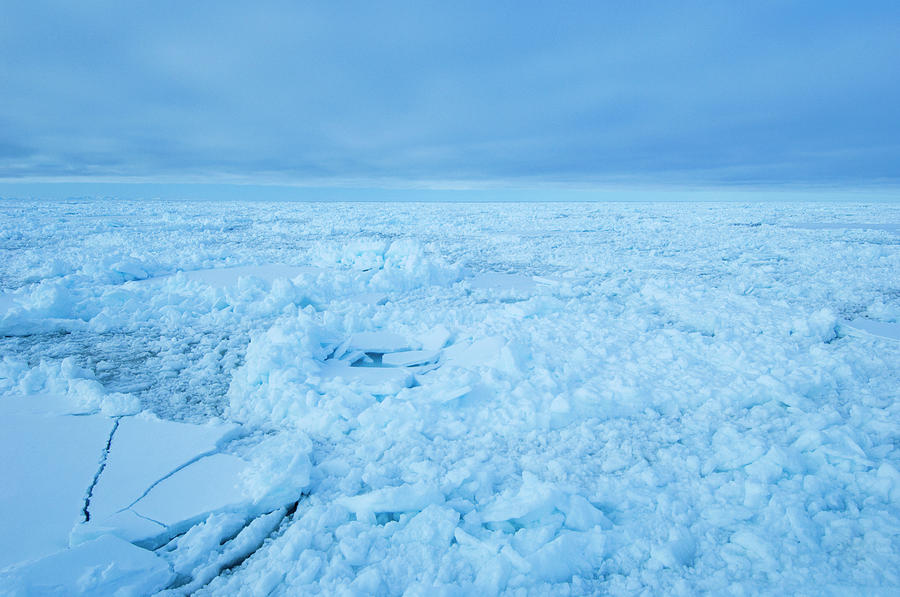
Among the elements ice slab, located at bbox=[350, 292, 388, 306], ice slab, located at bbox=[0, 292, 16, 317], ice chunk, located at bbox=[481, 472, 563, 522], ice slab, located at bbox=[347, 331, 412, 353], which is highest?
ice slab, located at bbox=[0, 292, 16, 317]

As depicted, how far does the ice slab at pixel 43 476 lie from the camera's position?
2.06 meters

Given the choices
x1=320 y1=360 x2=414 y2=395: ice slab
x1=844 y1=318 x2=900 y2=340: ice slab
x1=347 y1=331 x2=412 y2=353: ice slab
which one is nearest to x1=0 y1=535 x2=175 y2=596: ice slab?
x1=320 y1=360 x2=414 y2=395: ice slab

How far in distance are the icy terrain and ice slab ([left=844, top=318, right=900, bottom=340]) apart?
48mm

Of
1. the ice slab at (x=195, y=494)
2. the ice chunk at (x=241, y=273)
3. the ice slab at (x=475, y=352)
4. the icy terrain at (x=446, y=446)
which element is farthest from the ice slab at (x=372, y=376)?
the ice chunk at (x=241, y=273)

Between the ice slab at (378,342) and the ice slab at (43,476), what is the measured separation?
207 centimetres

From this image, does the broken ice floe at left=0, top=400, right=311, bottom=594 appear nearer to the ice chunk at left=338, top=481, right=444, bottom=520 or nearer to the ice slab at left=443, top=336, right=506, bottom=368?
the ice chunk at left=338, top=481, right=444, bottom=520

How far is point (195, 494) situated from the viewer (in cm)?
239

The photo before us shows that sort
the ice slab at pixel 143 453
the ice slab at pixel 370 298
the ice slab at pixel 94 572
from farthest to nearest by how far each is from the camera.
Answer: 1. the ice slab at pixel 370 298
2. the ice slab at pixel 143 453
3. the ice slab at pixel 94 572

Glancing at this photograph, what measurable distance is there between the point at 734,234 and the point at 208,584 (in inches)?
726

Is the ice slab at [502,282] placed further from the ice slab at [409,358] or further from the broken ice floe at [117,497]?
the broken ice floe at [117,497]

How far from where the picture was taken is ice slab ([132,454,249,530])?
7.32ft

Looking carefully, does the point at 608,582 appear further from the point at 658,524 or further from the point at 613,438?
the point at 613,438

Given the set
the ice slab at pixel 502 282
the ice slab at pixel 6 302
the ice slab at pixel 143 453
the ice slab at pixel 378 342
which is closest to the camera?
the ice slab at pixel 143 453

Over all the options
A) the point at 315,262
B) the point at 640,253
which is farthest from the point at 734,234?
the point at 315,262
